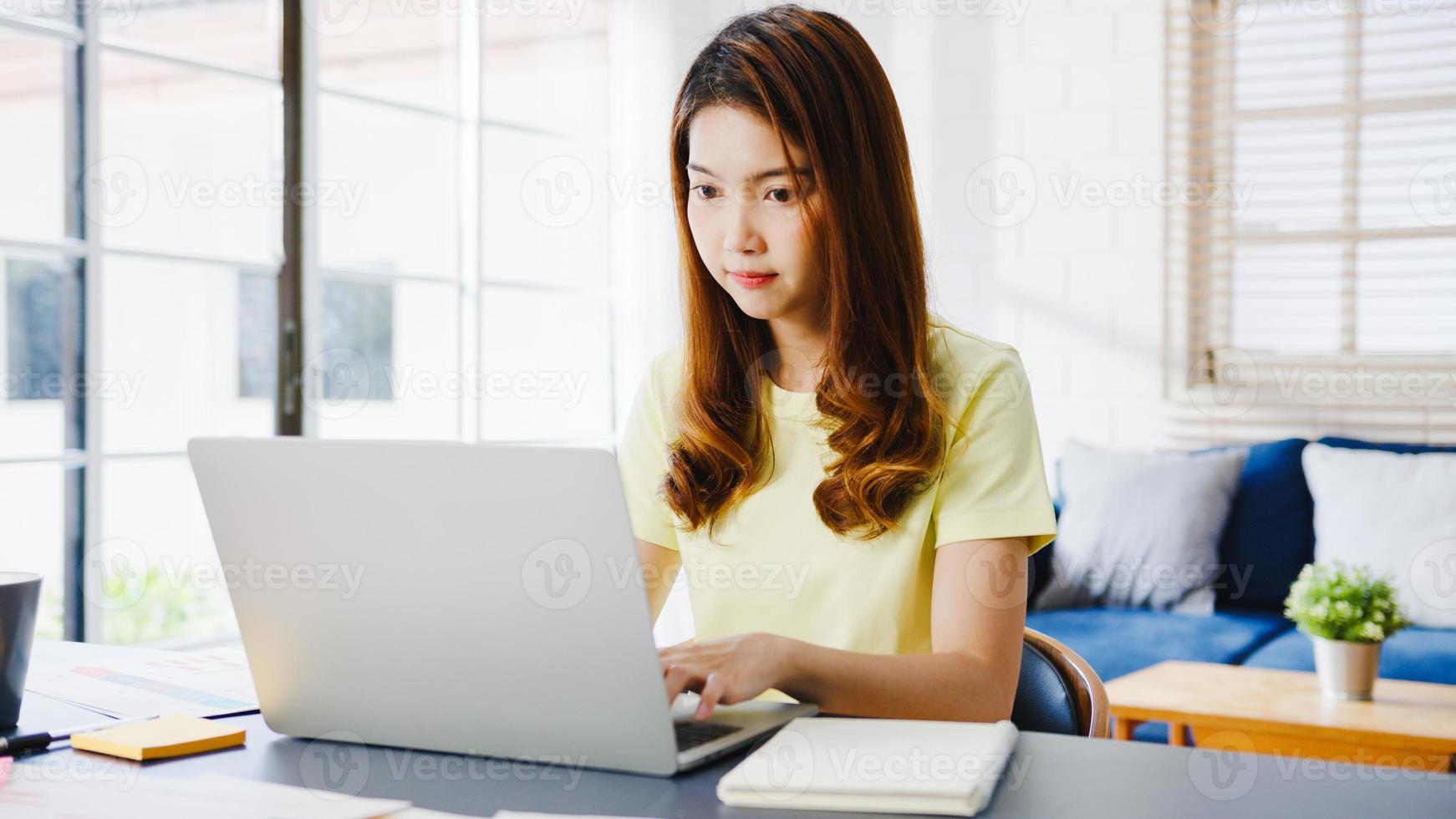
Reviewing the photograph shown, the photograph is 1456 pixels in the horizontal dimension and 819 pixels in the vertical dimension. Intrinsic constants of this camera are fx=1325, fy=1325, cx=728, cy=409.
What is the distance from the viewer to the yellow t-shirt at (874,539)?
1.26 m

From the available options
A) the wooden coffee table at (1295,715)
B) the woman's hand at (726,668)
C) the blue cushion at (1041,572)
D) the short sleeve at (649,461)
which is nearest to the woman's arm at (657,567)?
the short sleeve at (649,461)

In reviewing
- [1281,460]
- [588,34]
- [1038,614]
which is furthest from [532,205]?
[1281,460]

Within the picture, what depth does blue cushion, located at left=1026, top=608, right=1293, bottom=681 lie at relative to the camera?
2967 mm

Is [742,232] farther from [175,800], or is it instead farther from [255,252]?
[255,252]

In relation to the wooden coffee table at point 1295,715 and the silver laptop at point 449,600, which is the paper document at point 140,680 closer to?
the silver laptop at point 449,600

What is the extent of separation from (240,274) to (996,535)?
2242 mm

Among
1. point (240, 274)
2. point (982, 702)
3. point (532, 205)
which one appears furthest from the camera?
point (532, 205)

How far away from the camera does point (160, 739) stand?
0.92 meters

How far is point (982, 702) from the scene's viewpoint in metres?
1.12

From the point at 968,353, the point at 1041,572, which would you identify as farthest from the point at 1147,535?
the point at 968,353

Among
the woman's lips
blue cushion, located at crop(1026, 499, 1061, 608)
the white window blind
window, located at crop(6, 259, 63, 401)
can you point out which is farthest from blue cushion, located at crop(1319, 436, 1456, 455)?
window, located at crop(6, 259, 63, 401)

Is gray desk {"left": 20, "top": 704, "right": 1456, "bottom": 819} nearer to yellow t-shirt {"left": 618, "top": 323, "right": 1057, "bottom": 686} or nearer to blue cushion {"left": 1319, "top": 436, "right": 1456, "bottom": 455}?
yellow t-shirt {"left": 618, "top": 323, "right": 1057, "bottom": 686}

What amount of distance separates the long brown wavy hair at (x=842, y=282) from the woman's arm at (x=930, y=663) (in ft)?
0.36

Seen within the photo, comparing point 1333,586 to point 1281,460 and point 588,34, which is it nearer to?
point 1281,460
